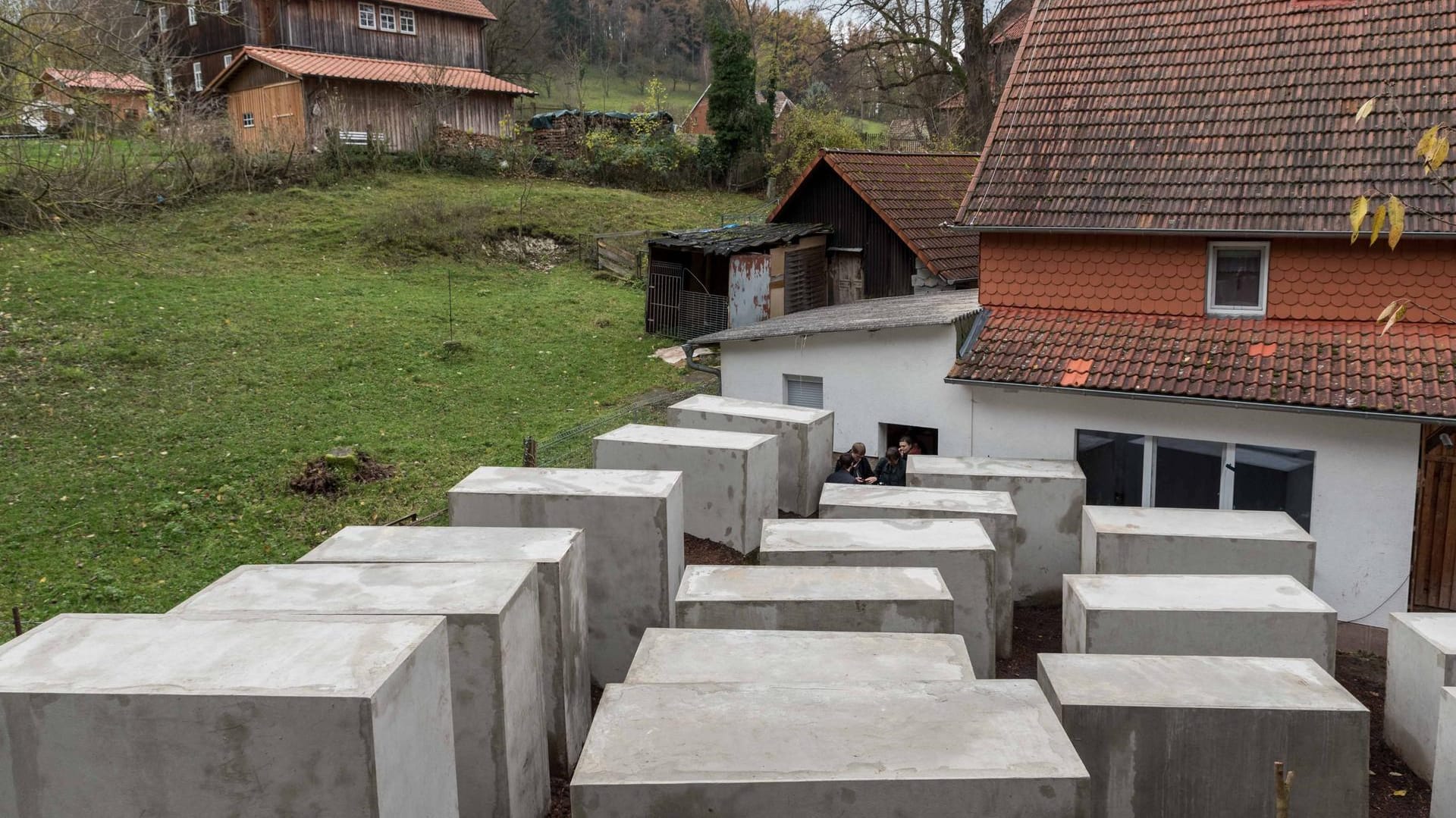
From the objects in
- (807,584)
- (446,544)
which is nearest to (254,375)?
(446,544)

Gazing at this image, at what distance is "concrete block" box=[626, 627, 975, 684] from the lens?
22.9 feet

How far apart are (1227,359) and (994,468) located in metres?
3.20

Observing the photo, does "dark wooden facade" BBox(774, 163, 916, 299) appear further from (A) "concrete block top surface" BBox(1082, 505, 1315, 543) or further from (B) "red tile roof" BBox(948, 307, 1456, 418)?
(A) "concrete block top surface" BBox(1082, 505, 1315, 543)

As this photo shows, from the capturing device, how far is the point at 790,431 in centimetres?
1480

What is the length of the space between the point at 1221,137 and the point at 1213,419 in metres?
3.93

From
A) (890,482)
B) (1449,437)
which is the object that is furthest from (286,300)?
(1449,437)

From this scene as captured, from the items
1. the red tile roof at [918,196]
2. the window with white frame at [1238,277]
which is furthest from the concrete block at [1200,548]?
the red tile roof at [918,196]

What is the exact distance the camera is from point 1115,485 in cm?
1485

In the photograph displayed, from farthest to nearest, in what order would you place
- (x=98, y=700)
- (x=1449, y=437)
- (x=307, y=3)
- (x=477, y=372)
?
(x=307, y=3) → (x=477, y=372) → (x=1449, y=437) → (x=98, y=700)

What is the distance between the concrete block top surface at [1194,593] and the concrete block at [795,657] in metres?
2.21

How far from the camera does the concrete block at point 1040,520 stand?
13.2 metres

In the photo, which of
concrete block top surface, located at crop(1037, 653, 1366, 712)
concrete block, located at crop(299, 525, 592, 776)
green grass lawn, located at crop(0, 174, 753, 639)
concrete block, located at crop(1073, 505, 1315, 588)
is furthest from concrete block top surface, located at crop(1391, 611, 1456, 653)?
green grass lawn, located at crop(0, 174, 753, 639)

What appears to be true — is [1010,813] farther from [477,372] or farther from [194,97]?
[194,97]

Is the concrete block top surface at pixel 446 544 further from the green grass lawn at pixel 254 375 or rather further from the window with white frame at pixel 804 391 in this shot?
the window with white frame at pixel 804 391
